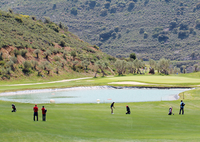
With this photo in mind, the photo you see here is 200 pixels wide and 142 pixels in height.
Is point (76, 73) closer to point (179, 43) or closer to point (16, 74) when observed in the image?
point (16, 74)

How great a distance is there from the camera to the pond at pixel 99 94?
42325 millimetres

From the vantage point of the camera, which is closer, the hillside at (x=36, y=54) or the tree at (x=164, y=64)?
the hillside at (x=36, y=54)

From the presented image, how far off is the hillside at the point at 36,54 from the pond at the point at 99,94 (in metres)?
19.4

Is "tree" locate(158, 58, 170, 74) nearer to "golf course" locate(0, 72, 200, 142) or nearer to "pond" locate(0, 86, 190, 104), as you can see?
"pond" locate(0, 86, 190, 104)

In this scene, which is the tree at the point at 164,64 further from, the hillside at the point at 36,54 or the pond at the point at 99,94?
the pond at the point at 99,94

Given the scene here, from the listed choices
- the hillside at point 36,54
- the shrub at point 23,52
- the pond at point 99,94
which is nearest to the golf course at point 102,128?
the pond at point 99,94

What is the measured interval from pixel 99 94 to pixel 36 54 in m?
43.3

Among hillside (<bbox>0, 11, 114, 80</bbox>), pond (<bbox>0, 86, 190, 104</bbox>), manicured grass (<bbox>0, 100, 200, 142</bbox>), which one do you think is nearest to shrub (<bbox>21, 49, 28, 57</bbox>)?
hillside (<bbox>0, 11, 114, 80</bbox>)

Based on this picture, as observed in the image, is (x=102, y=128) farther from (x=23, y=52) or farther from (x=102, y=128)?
(x=23, y=52)

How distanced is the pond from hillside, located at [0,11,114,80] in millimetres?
19441

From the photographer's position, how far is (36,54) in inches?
3317

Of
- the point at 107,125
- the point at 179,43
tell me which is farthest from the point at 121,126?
the point at 179,43

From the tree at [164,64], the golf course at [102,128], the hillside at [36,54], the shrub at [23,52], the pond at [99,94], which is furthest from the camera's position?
the tree at [164,64]

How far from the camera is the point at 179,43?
652ft
